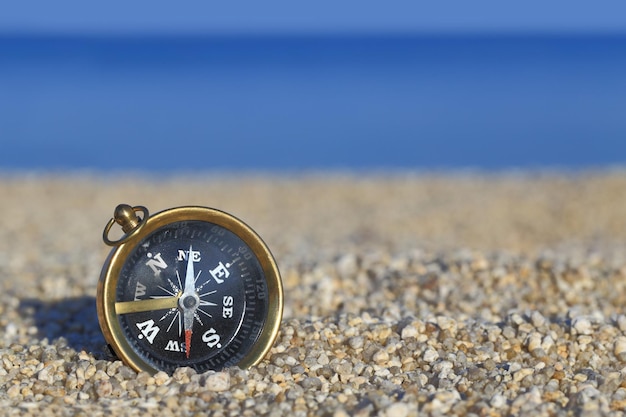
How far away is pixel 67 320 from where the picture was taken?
4.59 metres

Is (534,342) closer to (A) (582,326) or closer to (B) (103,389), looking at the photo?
(A) (582,326)

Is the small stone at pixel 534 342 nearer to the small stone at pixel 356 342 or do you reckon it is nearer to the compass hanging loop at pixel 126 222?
the small stone at pixel 356 342

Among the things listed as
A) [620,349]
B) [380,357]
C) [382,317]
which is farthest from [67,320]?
[620,349]

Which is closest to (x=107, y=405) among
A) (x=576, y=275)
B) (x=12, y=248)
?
(x=576, y=275)

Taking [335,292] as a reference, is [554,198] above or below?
above

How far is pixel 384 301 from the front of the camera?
4730mm

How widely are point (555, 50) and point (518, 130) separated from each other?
1063 inches

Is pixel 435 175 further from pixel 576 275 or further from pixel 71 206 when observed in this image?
pixel 576 275

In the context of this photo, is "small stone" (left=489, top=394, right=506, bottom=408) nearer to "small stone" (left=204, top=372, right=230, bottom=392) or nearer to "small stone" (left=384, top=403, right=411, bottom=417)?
"small stone" (left=384, top=403, right=411, bottom=417)

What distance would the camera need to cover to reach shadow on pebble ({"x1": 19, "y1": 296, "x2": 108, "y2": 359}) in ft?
13.0

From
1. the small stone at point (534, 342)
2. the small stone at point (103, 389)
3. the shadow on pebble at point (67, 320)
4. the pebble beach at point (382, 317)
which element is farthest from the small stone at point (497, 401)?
the shadow on pebble at point (67, 320)

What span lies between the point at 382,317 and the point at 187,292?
1.20 metres

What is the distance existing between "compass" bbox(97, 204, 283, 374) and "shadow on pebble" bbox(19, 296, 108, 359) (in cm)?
61

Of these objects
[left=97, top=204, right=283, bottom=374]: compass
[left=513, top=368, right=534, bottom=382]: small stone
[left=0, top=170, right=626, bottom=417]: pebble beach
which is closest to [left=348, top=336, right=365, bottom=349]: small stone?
[left=0, top=170, right=626, bottom=417]: pebble beach
